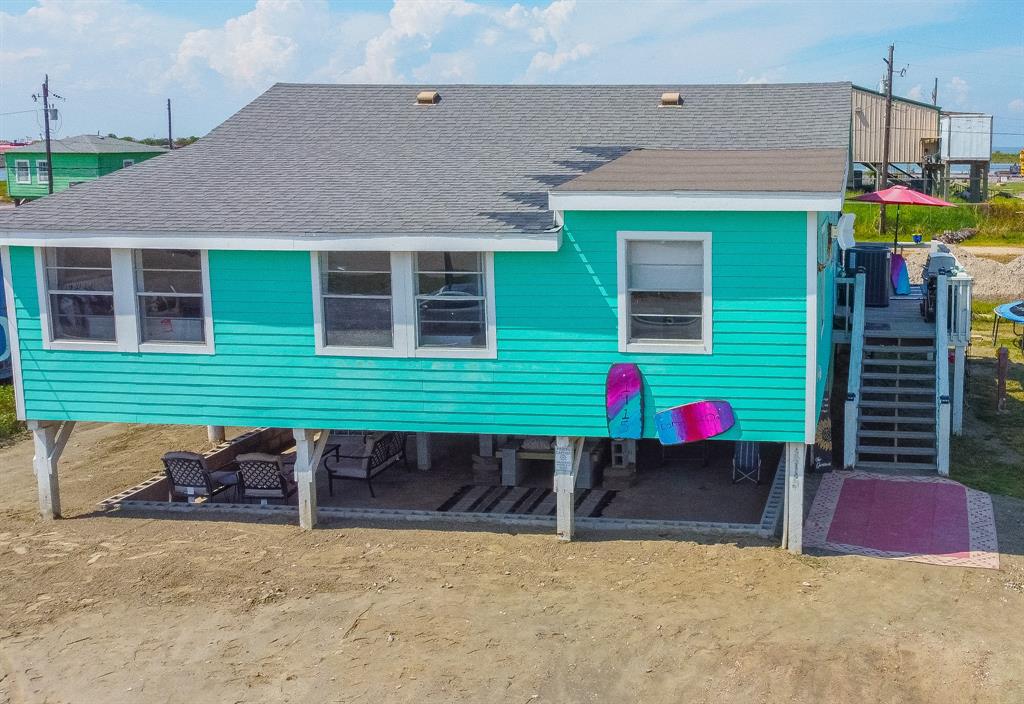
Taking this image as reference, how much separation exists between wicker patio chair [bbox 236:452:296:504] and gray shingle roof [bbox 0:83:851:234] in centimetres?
340

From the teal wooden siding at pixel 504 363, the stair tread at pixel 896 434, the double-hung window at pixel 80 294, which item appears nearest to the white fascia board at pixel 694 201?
the teal wooden siding at pixel 504 363

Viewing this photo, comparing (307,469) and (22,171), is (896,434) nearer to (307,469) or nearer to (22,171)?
(307,469)

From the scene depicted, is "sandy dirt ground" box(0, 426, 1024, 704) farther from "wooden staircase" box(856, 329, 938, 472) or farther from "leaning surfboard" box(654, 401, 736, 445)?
"wooden staircase" box(856, 329, 938, 472)

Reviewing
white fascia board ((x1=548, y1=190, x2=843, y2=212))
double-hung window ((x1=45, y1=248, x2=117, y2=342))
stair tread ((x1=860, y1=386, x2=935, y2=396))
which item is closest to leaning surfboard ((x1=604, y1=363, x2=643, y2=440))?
white fascia board ((x1=548, y1=190, x2=843, y2=212))

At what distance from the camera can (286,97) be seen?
1966 centimetres

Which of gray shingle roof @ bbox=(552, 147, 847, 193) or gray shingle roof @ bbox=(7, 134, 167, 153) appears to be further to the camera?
gray shingle roof @ bbox=(7, 134, 167, 153)

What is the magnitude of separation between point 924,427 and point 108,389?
40.1 feet

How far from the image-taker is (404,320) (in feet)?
44.1

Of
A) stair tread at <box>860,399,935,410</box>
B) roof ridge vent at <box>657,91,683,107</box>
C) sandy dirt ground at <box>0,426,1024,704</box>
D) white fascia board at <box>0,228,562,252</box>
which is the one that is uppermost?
roof ridge vent at <box>657,91,683,107</box>

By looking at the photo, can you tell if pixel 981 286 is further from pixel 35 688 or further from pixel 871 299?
pixel 35 688

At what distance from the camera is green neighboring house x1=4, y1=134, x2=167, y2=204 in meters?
54.8

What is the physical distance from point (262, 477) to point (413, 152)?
5.54m

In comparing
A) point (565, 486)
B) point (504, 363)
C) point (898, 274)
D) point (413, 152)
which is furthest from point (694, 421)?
point (898, 274)

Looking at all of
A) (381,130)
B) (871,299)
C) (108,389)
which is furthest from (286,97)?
(871,299)
